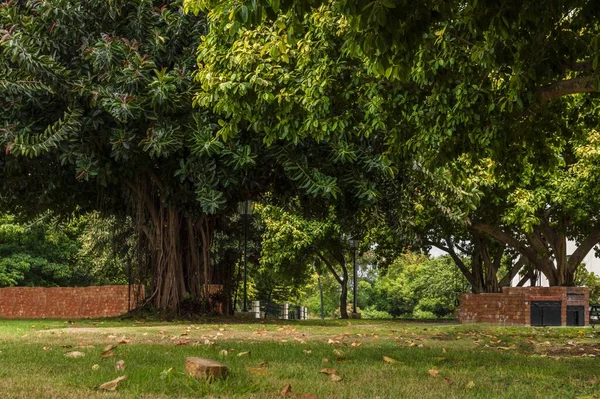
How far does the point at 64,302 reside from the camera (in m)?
28.6

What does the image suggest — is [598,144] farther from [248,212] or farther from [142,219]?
[142,219]

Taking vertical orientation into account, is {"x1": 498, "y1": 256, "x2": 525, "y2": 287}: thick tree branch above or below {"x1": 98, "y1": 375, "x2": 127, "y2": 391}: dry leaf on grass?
below

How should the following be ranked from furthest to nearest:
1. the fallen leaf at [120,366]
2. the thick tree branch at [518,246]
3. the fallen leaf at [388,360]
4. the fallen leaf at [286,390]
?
the thick tree branch at [518,246], the fallen leaf at [388,360], the fallen leaf at [120,366], the fallen leaf at [286,390]

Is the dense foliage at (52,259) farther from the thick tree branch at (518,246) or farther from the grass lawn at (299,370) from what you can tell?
the grass lawn at (299,370)

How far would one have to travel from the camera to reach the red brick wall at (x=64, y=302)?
89.0 ft

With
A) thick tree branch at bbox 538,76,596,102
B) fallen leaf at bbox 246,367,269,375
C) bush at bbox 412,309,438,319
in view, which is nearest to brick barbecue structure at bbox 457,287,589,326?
thick tree branch at bbox 538,76,596,102

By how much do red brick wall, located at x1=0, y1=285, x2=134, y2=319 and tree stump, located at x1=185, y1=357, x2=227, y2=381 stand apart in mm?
21450

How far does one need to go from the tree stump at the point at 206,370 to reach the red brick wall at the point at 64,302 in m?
21.4

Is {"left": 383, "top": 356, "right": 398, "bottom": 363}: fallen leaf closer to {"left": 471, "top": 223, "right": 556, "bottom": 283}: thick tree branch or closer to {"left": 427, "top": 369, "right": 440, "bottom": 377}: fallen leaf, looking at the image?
{"left": 427, "top": 369, "right": 440, "bottom": 377}: fallen leaf

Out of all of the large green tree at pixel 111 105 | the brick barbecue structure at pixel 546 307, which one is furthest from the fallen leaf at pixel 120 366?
the brick barbecue structure at pixel 546 307

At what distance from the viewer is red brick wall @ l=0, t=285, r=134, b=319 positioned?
2714cm

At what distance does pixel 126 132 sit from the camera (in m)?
15.4

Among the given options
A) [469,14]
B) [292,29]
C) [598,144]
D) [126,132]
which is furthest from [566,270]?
[292,29]

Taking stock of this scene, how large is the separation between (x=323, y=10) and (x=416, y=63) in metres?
1.83
